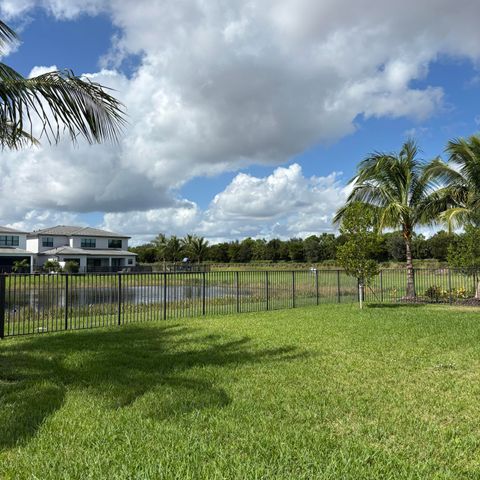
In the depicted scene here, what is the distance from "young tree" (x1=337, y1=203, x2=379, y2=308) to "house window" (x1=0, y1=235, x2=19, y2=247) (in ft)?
158

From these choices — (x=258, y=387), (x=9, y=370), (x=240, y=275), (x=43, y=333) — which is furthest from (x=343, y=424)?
(x=240, y=275)

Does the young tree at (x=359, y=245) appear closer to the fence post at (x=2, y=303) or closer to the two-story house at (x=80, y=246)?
the fence post at (x=2, y=303)

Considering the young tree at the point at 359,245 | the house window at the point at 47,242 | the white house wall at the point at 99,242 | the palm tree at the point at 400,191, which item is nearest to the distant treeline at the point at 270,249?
the white house wall at the point at 99,242

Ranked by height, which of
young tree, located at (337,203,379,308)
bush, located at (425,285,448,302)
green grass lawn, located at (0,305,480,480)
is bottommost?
green grass lawn, located at (0,305,480,480)

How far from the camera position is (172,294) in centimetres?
1500

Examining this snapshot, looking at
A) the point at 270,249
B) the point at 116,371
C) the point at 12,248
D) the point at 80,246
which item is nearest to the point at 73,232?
the point at 80,246

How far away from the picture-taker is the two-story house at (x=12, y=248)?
51.6m

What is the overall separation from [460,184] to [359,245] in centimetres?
641

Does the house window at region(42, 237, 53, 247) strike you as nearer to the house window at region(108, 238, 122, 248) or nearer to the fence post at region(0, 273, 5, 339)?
the house window at region(108, 238, 122, 248)

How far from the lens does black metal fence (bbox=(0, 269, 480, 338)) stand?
11648 millimetres

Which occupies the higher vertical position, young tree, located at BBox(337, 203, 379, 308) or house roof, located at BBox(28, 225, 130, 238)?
house roof, located at BBox(28, 225, 130, 238)

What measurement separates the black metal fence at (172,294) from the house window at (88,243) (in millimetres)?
46989

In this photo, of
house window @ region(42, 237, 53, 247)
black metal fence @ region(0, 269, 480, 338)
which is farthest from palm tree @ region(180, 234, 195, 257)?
black metal fence @ region(0, 269, 480, 338)

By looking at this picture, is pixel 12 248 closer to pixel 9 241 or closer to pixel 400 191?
pixel 9 241
